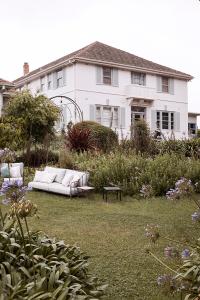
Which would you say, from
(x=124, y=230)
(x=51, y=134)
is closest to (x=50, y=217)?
(x=124, y=230)

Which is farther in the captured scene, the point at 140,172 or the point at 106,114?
the point at 106,114

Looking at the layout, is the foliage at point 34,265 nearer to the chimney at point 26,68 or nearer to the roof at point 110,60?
the roof at point 110,60

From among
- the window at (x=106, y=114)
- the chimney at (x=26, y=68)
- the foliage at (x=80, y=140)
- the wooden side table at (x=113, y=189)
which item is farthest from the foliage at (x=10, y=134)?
the chimney at (x=26, y=68)

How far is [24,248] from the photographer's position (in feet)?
16.9

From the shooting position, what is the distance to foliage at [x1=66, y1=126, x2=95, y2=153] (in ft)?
61.7

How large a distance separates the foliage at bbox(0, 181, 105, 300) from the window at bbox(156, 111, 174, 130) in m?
29.0

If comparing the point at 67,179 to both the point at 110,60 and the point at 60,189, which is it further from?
the point at 110,60

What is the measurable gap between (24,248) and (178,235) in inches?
160

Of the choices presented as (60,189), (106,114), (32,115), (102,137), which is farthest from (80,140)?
(106,114)

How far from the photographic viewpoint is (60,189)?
13727 millimetres

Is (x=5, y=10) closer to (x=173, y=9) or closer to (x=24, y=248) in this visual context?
(x=173, y=9)

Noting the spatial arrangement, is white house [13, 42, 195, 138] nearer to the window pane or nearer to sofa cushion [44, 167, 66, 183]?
the window pane

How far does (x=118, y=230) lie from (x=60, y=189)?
507 centimetres

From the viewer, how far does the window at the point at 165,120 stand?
112 ft
